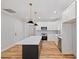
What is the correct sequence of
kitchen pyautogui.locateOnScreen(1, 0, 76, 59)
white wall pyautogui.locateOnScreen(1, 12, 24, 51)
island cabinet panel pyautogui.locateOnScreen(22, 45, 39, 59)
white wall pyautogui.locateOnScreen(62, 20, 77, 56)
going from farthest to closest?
white wall pyautogui.locateOnScreen(1, 12, 24, 51), white wall pyautogui.locateOnScreen(62, 20, 77, 56), kitchen pyautogui.locateOnScreen(1, 0, 76, 59), island cabinet panel pyautogui.locateOnScreen(22, 45, 39, 59)

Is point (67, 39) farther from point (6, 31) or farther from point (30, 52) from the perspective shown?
point (6, 31)

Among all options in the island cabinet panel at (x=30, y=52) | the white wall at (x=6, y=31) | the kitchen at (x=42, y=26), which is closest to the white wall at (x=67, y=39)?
the kitchen at (x=42, y=26)

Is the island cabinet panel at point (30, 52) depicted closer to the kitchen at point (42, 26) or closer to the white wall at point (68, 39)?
the kitchen at point (42, 26)

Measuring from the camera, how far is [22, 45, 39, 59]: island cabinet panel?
5.08 meters

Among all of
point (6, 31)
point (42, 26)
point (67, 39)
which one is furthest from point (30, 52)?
point (42, 26)

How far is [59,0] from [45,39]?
10932mm

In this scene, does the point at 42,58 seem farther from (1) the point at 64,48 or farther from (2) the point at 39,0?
(2) the point at 39,0

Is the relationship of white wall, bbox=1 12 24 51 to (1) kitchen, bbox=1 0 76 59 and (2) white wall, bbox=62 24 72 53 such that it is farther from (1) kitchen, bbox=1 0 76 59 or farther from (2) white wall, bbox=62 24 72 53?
(2) white wall, bbox=62 24 72 53

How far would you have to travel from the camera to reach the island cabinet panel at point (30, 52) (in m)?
5.08

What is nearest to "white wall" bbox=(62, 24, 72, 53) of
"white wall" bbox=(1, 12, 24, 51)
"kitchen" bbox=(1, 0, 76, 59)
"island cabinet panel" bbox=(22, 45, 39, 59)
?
"kitchen" bbox=(1, 0, 76, 59)

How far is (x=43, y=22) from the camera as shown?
16.3 metres

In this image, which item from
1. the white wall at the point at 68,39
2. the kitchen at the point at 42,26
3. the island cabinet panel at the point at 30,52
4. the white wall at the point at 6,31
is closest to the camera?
the island cabinet panel at the point at 30,52

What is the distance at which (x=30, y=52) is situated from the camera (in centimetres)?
512

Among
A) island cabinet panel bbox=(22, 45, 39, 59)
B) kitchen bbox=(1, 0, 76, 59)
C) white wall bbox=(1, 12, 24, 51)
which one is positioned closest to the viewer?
island cabinet panel bbox=(22, 45, 39, 59)
